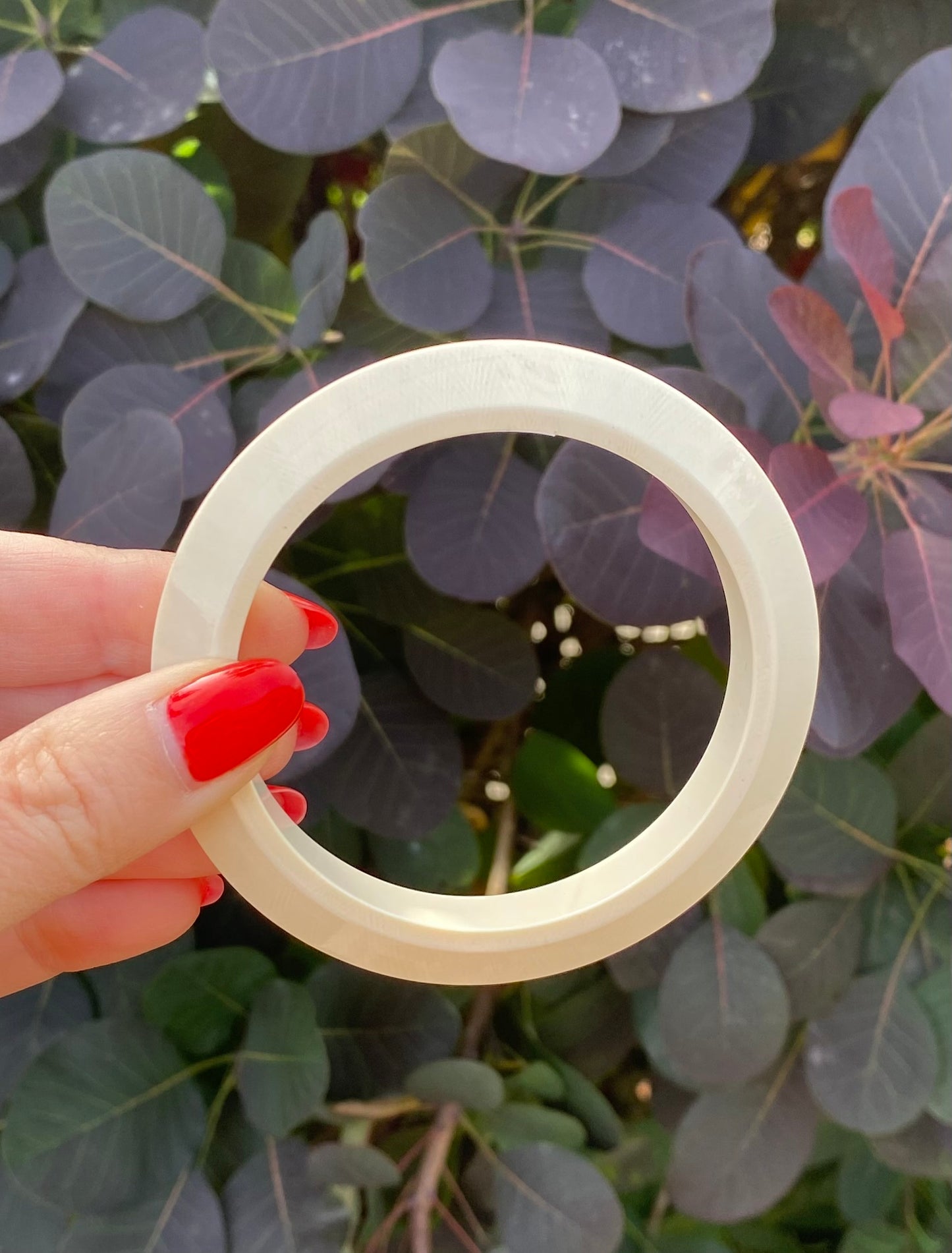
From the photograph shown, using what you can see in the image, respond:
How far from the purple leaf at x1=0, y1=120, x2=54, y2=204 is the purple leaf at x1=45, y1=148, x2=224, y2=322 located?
0.15ft

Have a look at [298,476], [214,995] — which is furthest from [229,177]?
[214,995]

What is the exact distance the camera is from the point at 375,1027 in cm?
63

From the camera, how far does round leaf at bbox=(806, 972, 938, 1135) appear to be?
58 centimetres

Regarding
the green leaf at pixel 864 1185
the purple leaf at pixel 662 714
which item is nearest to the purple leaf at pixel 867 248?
the purple leaf at pixel 662 714

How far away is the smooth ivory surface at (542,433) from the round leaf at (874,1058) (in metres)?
0.32

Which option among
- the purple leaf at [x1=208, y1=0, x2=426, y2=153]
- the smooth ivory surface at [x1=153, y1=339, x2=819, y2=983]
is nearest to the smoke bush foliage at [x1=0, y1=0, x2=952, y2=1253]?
the purple leaf at [x1=208, y1=0, x2=426, y2=153]

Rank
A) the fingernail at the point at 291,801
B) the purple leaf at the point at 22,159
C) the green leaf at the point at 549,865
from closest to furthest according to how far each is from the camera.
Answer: the fingernail at the point at 291,801
the purple leaf at the point at 22,159
the green leaf at the point at 549,865

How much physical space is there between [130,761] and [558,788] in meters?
0.35

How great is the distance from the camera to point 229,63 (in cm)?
49

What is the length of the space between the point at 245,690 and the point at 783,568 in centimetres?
19

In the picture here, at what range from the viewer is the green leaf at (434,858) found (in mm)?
616

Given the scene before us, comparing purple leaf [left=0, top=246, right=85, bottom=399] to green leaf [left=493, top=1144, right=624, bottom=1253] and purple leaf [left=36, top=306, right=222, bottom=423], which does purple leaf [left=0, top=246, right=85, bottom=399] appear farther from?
green leaf [left=493, top=1144, right=624, bottom=1253]

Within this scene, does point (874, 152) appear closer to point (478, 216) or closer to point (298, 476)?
point (478, 216)

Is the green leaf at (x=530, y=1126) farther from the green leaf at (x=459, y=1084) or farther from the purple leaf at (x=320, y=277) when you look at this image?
the purple leaf at (x=320, y=277)
